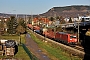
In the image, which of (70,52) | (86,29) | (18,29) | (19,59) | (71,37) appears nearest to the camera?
(19,59)

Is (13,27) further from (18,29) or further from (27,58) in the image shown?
(27,58)

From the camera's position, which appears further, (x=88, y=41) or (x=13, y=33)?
(x=13, y=33)

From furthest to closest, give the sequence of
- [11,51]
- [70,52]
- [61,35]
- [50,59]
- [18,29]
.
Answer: [18,29], [61,35], [70,52], [11,51], [50,59]

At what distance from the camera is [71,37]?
42.8 metres

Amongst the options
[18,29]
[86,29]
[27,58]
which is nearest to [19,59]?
[27,58]

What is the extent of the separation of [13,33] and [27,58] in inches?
2045

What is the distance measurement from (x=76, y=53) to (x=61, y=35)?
15376 mm

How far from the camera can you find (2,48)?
1324 inches

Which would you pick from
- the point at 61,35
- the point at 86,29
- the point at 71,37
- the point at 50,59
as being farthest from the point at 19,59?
the point at 86,29

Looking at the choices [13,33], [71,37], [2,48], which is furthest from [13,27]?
[2,48]

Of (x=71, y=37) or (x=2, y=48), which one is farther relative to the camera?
(x=71, y=37)

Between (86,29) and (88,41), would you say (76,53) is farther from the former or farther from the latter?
(86,29)

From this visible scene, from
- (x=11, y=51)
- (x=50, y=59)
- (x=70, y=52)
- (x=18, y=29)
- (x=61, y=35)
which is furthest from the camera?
(x=18, y=29)

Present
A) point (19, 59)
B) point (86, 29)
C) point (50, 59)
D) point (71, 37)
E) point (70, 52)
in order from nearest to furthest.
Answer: point (19, 59)
point (50, 59)
point (70, 52)
point (71, 37)
point (86, 29)
